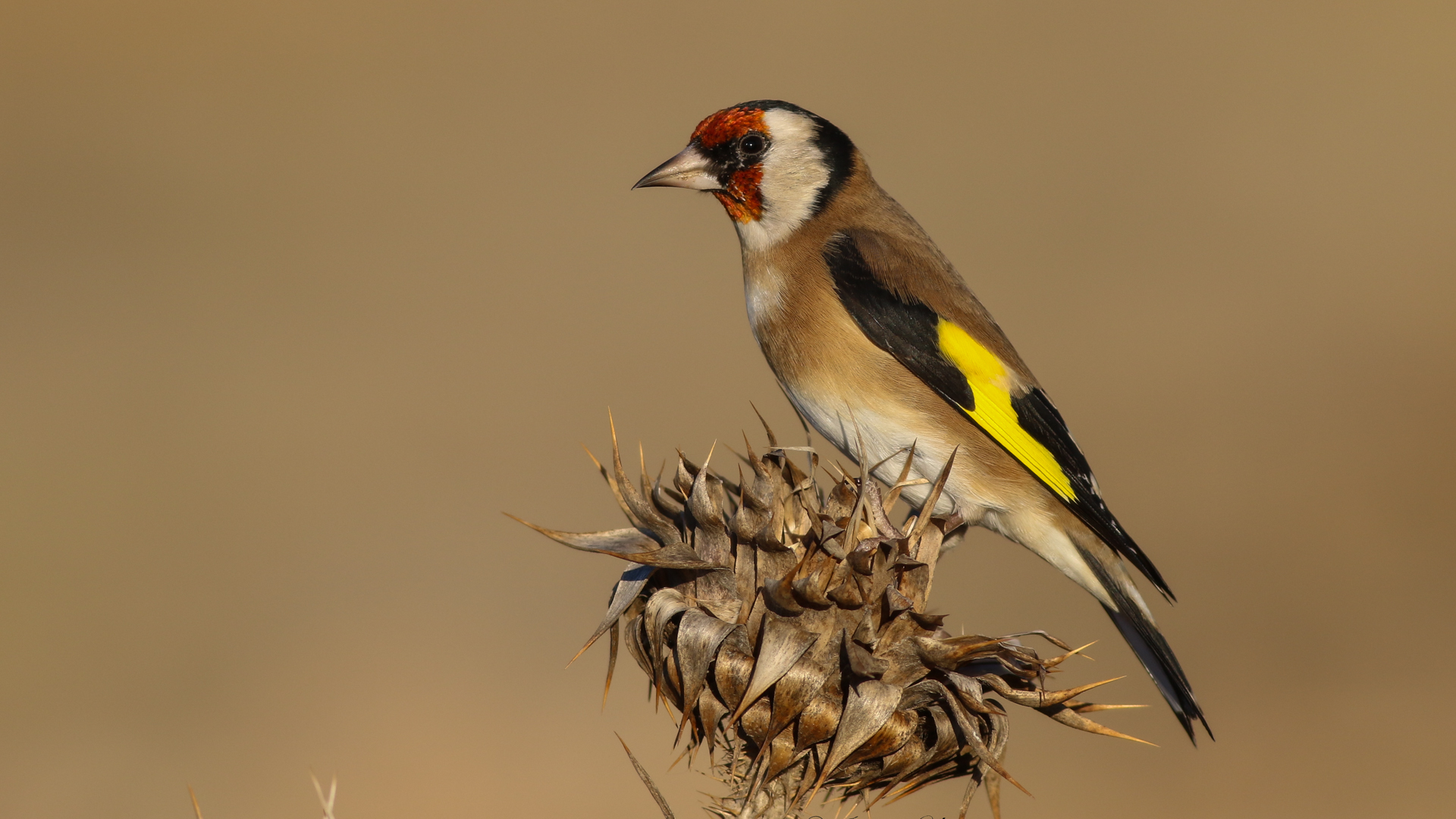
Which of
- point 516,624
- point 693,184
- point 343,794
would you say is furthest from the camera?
point 516,624

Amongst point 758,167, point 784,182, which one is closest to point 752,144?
point 758,167

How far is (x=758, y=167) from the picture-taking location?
173 inches

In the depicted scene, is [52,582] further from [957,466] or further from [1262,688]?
[1262,688]

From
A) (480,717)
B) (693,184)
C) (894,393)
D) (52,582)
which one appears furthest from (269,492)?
(894,393)

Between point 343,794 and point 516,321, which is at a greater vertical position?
point 516,321

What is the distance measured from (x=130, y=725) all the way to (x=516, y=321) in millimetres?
5750

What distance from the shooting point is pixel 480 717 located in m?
7.28

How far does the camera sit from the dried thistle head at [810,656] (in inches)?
94.7

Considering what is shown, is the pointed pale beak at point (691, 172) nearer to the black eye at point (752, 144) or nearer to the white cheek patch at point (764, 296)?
the black eye at point (752, 144)

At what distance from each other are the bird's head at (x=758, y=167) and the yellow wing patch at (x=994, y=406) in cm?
82

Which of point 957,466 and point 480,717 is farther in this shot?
point 480,717

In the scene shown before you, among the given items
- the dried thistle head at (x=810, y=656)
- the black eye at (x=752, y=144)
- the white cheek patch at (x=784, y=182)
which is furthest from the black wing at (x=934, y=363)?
the dried thistle head at (x=810, y=656)

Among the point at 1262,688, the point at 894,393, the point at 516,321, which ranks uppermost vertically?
the point at 516,321

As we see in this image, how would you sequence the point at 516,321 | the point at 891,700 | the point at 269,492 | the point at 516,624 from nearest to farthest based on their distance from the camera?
the point at 891,700
the point at 516,624
the point at 269,492
the point at 516,321
